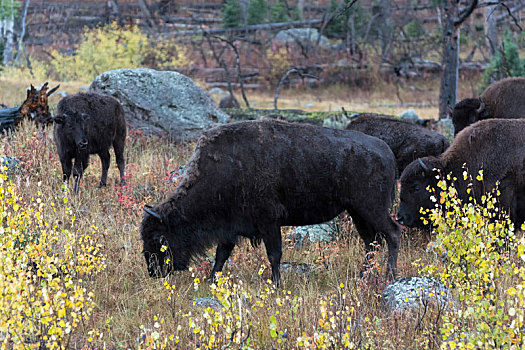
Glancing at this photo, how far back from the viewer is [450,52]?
53.5 ft

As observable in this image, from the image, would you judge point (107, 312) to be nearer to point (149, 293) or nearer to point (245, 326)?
point (149, 293)

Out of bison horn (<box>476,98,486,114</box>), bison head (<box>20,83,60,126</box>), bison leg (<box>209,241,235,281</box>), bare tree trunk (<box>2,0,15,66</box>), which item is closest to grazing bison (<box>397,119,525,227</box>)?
bison leg (<box>209,241,235,281</box>)

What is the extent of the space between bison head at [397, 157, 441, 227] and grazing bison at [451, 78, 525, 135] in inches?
147

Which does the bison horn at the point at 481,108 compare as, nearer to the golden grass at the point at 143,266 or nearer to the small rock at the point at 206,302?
the golden grass at the point at 143,266

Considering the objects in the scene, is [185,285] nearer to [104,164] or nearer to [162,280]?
[162,280]

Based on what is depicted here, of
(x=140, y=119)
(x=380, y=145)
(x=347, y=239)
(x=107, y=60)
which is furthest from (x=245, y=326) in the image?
(x=107, y=60)

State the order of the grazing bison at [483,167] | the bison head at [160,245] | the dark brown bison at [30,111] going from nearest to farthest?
the bison head at [160,245], the grazing bison at [483,167], the dark brown bison at [30,111]

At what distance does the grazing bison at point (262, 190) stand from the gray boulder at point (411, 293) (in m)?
1.07

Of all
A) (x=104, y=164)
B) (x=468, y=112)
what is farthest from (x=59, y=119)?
(x=468, y=112)

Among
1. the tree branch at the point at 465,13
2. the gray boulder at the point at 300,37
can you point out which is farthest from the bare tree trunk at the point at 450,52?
the gray boulder at the point at 300,37

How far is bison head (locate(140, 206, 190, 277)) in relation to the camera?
643 cm

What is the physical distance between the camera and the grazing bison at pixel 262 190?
6301mm

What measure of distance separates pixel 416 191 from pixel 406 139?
6.83 feet

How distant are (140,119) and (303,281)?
27.0 ft
